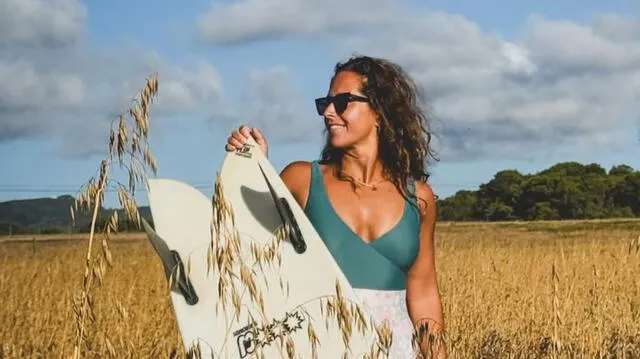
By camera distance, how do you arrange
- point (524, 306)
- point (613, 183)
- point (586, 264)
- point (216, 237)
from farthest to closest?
point (613, 183), point (586, 264), point (524, 306), point (216, 237)

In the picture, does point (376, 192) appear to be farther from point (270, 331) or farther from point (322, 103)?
point (270, 331)

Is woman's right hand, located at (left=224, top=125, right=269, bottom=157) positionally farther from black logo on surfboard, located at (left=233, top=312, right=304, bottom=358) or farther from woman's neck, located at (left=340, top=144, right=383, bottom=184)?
black logo on surfboard, located at (left=233, top=312, right=304, bottom=358)

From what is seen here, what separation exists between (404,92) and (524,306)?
17.3 ft

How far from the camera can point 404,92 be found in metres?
3.33

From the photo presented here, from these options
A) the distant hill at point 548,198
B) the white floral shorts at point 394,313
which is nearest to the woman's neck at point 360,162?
the white floral shorts at point 394,313

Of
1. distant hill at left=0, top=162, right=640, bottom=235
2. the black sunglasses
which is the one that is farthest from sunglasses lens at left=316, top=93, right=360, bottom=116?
distant hill at left=0, top=162, right=640, bottom=235

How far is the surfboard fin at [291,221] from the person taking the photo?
312cm

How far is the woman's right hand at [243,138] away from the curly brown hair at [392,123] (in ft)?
0.71

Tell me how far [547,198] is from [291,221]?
89971 mm

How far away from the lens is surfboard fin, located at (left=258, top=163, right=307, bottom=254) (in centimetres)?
312

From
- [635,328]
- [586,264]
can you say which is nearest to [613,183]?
[586,264]

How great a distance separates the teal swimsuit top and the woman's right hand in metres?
0.19

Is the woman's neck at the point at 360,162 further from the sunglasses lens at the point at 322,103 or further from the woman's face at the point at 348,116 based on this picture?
the sunglasses lens at the point at 322,103

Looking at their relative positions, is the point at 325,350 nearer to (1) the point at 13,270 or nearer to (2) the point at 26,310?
(2) the point at 26,310
